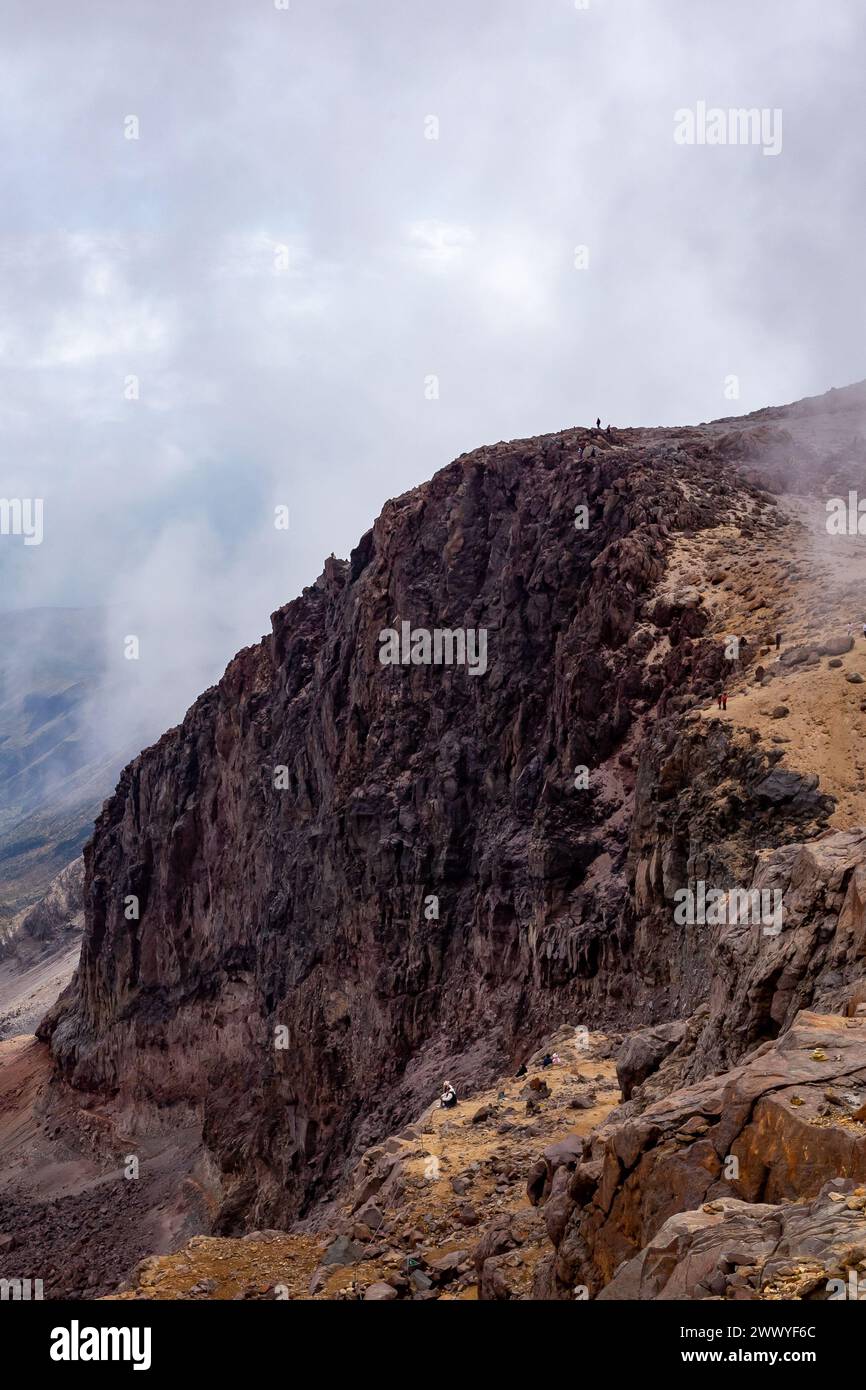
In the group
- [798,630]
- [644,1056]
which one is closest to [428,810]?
[798,630]

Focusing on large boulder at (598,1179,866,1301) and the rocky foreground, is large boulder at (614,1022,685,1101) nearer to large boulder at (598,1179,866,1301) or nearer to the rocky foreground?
the rocky foreground

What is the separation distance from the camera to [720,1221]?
10055 millimetres

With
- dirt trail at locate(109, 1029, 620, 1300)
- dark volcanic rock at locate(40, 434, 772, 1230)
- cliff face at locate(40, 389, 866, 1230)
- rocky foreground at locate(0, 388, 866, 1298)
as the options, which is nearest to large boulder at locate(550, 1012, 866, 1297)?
rocky foreground at locate(0, 388, 866, 1298)

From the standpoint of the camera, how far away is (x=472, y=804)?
49.1 metres

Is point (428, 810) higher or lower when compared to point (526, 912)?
higher

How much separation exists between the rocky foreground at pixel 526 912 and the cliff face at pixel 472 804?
18 cm

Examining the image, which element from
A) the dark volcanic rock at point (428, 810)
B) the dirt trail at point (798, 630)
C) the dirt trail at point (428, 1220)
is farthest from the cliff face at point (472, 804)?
the dirt trail at point (428, 1220)

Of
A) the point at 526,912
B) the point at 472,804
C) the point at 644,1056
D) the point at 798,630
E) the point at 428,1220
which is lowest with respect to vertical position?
the point at 428,1220

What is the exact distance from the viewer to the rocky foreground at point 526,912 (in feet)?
42.0

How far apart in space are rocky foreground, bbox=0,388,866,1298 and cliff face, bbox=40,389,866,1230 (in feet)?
0.59

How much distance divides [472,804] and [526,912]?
8.14 meters

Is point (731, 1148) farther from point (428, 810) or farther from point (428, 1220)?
point (428, 810)

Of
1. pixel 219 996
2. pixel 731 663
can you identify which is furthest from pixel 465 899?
pixel 219 996
